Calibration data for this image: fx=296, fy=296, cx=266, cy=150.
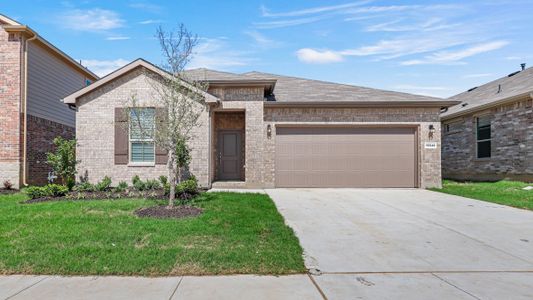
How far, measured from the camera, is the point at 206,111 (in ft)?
36.7

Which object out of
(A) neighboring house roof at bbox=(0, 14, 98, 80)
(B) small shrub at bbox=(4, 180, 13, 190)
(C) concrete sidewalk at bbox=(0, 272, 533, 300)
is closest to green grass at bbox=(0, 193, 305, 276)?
(C) concrete sidewalk at bbox=(0, 272, 533, 300)

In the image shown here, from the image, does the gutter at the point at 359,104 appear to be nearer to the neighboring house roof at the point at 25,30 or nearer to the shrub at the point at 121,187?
the shrub at the point at 121,187

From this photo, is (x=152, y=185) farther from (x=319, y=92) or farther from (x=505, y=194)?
(x=505, y=194)

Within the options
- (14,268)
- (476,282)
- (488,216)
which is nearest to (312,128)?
(488,216)

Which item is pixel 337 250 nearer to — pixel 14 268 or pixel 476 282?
pixel 476 282

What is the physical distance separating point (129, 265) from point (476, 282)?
14.8ft

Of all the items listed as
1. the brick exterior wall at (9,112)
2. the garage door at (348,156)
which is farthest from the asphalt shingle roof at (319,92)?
the brick exterior wall at (9,112)

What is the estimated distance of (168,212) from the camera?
688cm

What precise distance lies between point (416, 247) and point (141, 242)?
462 cm

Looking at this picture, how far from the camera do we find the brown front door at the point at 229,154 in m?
13.6

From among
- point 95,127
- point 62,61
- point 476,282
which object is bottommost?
point 476,282

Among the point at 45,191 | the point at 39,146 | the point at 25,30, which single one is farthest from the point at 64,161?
the point at 25,30

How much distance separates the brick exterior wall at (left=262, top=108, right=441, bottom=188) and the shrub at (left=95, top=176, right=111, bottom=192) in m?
5.99

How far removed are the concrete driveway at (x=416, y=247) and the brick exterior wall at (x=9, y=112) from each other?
33.7 feet
